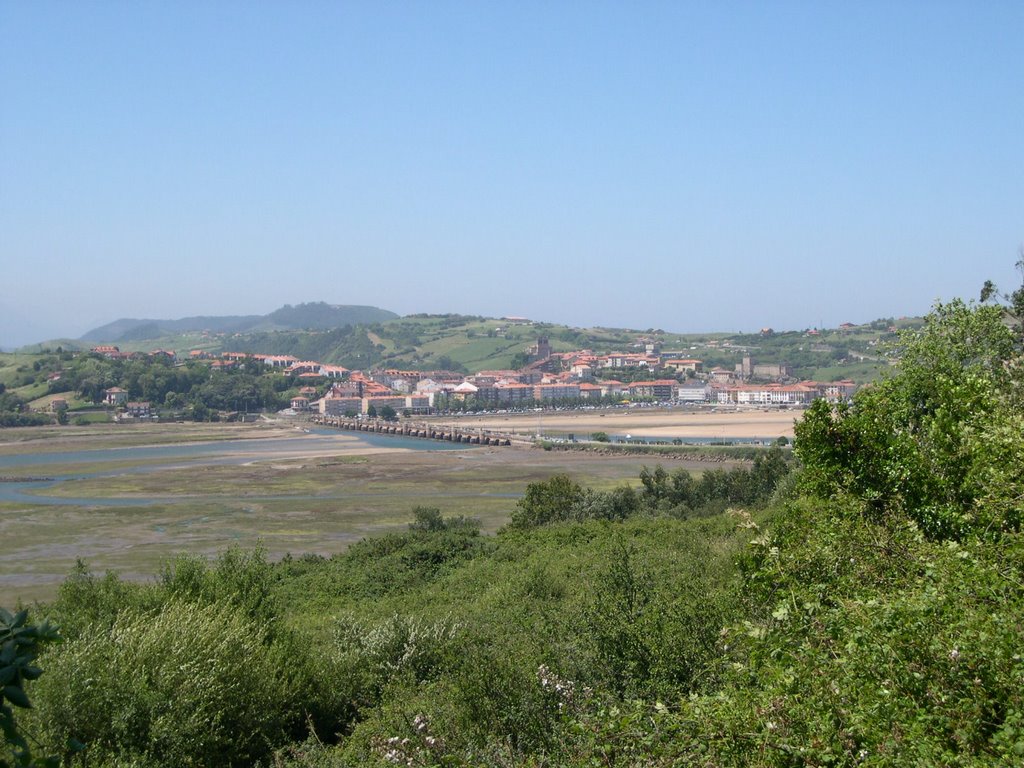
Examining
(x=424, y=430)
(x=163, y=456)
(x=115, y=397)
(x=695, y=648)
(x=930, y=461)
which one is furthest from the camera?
(x=115, y=397)

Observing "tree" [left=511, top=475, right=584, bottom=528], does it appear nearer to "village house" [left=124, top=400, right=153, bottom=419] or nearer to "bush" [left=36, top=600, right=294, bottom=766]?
"bush" [left=36, top=600, right=294, bottom=766]

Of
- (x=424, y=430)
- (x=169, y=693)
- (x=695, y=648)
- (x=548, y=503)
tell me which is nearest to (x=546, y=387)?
(x=424, y=430)

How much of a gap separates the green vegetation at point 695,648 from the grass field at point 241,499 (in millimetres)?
14084

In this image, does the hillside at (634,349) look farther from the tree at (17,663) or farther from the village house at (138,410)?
the tree at (17,663)

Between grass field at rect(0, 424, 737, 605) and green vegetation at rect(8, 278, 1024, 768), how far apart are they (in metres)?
14.1

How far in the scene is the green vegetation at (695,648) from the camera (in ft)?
13.9

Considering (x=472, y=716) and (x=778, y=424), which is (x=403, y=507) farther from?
(x=778, y=424)

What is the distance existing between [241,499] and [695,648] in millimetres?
34033

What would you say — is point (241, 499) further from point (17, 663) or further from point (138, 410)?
point (138, 410)

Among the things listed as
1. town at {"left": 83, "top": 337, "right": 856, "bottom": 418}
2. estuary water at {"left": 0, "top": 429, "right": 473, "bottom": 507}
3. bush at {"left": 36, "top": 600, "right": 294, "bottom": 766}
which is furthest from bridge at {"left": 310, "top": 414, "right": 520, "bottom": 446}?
bush at {"left": 36, "top": 600, "right": 294, "bottom": 766}

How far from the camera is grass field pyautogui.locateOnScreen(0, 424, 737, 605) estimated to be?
89.0 ft

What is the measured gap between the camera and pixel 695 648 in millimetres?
7543

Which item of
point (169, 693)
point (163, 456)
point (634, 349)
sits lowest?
point (163, 456)

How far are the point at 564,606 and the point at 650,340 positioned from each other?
185m
